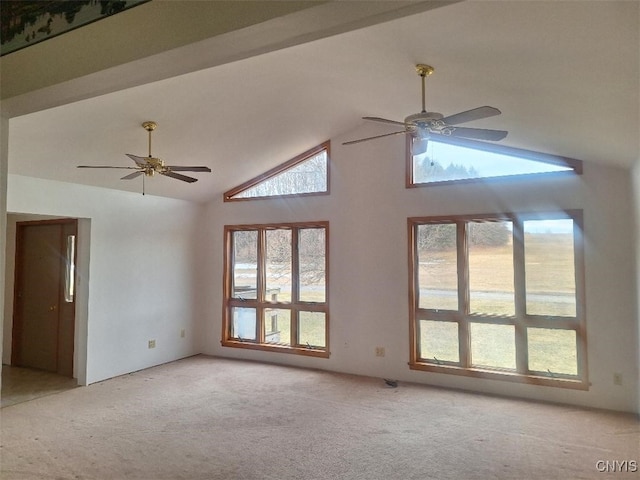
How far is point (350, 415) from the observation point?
400cm

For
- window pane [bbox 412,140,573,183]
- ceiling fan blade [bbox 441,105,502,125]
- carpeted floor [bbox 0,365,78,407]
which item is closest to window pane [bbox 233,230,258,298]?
carpeted floor [bbox 0,365,78,407]

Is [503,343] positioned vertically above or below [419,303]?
below

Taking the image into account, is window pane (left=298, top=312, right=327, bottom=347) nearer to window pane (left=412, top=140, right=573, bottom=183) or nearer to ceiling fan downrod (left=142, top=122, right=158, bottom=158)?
window pane (left=412, top=140, right=573, bottom=183)

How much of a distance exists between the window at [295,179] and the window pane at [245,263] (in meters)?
0.64

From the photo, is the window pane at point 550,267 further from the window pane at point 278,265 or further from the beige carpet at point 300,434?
the window pane at point 278,265

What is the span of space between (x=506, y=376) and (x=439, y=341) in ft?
2.73

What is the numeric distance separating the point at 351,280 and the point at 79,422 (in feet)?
11.2

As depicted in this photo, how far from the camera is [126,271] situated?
5492 millimetres

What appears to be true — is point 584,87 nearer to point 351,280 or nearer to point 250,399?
point 351,280

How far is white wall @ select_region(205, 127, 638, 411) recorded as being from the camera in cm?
417

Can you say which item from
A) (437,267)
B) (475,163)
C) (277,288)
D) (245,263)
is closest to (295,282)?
(277,288)

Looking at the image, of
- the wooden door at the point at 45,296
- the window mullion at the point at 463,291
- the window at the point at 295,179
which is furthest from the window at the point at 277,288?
the wooden door at the point at 45,296

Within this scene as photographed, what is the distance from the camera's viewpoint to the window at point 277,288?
5.82 meters

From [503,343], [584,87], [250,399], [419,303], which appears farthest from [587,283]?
[250,399]
